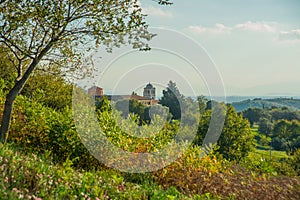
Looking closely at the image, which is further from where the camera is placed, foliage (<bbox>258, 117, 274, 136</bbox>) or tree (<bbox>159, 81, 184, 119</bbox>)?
foliage (<bbox>258, 117, 274, 136</bbox>)

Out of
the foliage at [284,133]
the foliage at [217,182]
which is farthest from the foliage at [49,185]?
the foliage at [284,133]

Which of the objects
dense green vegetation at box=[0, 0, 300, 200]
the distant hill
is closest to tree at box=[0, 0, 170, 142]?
dense green vegetation at box=[0, 0, 300, 200]

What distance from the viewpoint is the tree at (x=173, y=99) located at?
8.08 m

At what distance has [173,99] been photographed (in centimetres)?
872

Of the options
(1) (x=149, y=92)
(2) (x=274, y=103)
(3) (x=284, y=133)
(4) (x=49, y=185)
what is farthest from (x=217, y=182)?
(2) (x=274, y=103)

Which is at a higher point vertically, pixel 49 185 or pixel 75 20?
pixel 75 20

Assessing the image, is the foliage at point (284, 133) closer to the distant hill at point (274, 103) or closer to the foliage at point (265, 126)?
the foliage at point (265, 126)

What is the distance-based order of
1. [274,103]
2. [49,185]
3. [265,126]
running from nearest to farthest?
[49,185] → [265,126] → [274,103]

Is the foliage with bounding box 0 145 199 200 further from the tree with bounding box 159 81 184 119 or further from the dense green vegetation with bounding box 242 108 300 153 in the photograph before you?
the dense green vegetation with bounding box 242 108 300 153

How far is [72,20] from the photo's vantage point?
5883 millimetres

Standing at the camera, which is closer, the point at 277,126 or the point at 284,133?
the point at 284,133

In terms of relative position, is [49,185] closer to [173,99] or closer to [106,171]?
[106,171]

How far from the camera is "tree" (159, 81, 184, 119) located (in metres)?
8.08

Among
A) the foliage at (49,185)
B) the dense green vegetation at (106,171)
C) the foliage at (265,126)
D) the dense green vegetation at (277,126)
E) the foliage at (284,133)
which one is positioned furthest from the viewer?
the foliage at (265,126)
